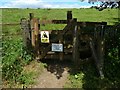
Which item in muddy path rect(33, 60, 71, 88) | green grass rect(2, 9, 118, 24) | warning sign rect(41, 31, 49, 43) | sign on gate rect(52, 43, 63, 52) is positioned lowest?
muddy path rect(33, 60, 71, 88)

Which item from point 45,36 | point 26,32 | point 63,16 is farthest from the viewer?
point 63,16

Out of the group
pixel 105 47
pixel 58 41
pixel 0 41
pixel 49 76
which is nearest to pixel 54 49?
pixel 58 41

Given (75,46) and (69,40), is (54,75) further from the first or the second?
(69,40)

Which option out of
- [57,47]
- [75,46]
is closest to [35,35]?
[57,47]

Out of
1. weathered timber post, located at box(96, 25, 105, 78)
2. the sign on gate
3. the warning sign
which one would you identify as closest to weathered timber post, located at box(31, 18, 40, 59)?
the warning sign

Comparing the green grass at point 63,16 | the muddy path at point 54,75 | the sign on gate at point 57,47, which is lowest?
the muddy path at point 54,75

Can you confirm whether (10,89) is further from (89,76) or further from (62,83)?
(89,76)

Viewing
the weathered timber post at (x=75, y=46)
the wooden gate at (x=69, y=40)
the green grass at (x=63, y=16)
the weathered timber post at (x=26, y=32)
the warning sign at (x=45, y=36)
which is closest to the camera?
the wooden gate at (x=69, y=40)

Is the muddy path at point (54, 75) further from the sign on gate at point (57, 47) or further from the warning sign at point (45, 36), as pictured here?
the warning sign at point (45, 36)

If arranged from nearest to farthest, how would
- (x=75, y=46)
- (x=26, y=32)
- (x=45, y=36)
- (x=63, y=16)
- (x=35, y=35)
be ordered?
(x=75, y=46) → (x=45, y=36) → (x=35, y=35) → (x=26, y=32) → (x=63, y=16)

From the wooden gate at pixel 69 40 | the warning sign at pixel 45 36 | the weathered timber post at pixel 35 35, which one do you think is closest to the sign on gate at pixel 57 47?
the wooden gate at pixel 69 40

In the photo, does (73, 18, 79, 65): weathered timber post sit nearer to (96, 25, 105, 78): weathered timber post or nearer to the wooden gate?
the wooden gate

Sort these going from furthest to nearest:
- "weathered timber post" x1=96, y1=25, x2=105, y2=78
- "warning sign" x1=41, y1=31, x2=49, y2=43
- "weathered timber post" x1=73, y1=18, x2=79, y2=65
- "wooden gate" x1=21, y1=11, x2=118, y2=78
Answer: "warning sign" x1=41, y1=31, x2=49, y2=43 → "weathered timber post" x1=73, y1=18, x2=79, y2=65 → "wooden gate" x1=21, y1=11, x2=118, y2=78 → "weathered timber post" x1=96, y1=25, x2=105, y2=78

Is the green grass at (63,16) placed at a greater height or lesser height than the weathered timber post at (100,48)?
greater
